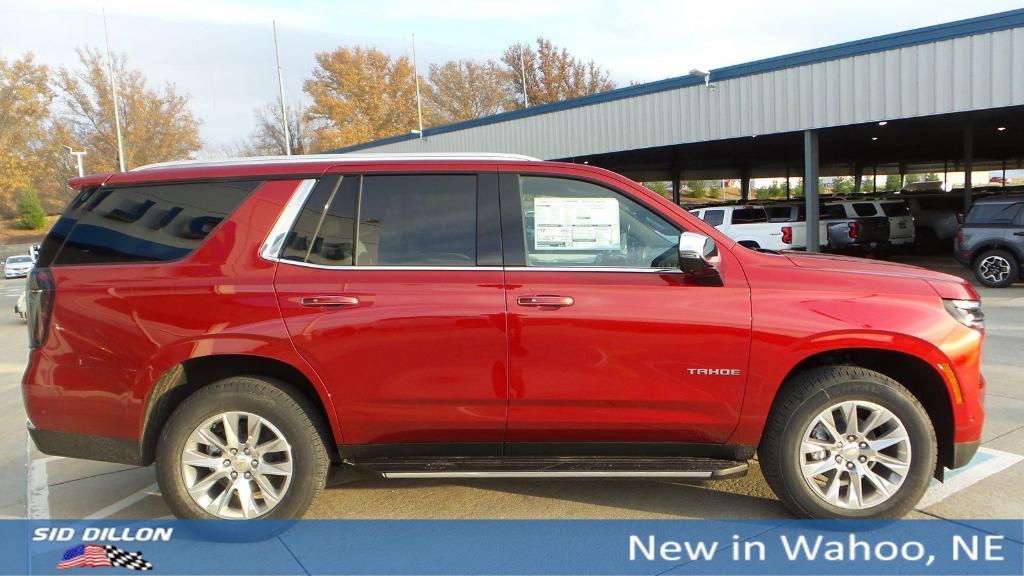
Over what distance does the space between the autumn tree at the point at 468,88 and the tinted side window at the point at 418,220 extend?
54.2m

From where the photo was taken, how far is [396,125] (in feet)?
173

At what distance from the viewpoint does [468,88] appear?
5619 cm

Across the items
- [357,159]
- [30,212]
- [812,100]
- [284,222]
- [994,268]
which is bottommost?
[994,268]

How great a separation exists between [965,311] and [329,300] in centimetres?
313

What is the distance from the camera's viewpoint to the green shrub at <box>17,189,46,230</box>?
46.8 metres

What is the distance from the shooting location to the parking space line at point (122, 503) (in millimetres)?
3918

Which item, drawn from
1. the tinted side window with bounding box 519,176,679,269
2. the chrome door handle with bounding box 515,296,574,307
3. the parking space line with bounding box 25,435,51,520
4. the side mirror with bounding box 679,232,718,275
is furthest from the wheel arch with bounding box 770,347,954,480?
the parking space line with bounding box 25,435,51,520

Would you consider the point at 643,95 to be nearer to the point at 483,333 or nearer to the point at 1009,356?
the point at 1009,356

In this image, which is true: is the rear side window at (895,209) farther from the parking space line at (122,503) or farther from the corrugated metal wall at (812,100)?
the parking space line at (122,503)

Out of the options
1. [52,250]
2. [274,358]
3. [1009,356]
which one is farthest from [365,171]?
[1009,356]

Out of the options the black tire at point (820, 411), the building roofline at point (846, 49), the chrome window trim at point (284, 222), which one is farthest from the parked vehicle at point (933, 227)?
the chrome window trim at point (284, 222)

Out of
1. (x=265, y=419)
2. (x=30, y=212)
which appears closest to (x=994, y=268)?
(x=265, y=419)

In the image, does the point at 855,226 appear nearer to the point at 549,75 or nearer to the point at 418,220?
the point at 418,220

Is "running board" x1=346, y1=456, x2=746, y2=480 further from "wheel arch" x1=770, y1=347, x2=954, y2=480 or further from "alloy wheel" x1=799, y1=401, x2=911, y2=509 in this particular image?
"wheel arch" x1=770, y1=347, x2=954, y2=480
